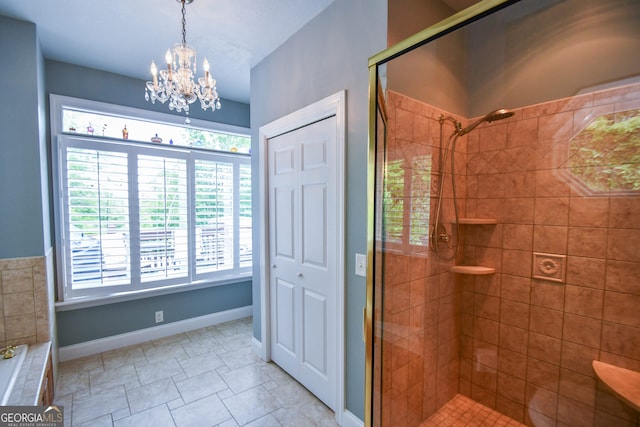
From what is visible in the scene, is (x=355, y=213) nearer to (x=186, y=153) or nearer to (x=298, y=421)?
(x=298, y=421)

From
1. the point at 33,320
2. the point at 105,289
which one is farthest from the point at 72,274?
the point at 33,320

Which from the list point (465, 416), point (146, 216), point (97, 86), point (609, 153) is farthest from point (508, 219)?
point (97, 86)

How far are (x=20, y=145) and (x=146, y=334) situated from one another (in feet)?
6.95

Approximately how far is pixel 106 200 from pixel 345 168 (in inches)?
98.4

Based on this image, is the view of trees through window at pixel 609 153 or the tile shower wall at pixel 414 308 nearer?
the view of trees through window at pixel 609 153

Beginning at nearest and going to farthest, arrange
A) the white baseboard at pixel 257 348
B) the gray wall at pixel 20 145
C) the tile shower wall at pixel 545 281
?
the tile shower wall at pixel 545 281
the gray wall at pixel 20 145
the white baseboard at pixel 257 348

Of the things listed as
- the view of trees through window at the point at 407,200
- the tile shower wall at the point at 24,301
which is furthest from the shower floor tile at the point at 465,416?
the tile shower wall at the point at 24,301

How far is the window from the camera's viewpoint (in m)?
2.66

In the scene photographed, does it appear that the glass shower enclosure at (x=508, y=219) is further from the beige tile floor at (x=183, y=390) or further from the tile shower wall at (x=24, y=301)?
the tile shower wall at (x=24, y=301)

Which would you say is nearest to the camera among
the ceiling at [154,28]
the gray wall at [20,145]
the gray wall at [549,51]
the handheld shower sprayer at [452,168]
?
the gray wall at [549,51]

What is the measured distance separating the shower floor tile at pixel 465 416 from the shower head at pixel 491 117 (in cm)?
159

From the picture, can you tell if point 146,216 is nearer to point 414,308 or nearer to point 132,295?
point 132,295

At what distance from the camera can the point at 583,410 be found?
1.37 m

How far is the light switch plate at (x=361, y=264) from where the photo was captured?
172cm
